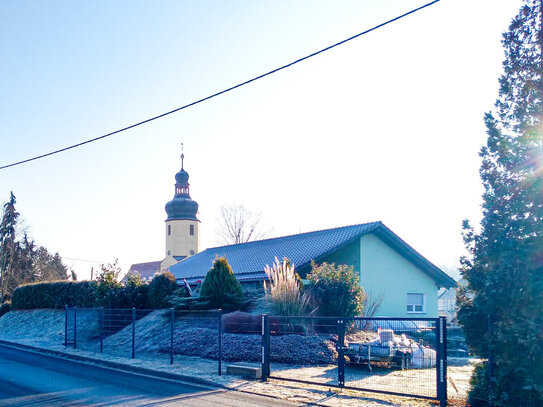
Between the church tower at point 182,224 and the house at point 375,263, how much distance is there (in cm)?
Answer: 4511

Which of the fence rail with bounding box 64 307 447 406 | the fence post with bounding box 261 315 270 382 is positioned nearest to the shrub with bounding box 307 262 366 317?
the fence rail with bounding box 64 307 447 406

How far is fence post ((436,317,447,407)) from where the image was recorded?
30.8 feet

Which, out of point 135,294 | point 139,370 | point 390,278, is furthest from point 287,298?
point 390,278

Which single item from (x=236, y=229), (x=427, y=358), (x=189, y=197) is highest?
(x=189, y=197)

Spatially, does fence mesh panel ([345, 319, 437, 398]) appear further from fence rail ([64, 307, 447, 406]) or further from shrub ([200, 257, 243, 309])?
shrub ([200, 257, 243, 309])

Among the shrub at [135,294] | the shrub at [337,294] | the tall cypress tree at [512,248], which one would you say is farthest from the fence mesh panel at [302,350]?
the shrub at [135,294]

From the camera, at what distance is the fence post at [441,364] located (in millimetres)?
9398

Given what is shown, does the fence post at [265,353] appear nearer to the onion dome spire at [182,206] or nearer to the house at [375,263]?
the house at [375,263]

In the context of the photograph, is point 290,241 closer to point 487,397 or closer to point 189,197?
point 487,397

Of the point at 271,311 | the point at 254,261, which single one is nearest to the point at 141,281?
the point at 254,261

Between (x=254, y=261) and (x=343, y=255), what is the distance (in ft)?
15.4

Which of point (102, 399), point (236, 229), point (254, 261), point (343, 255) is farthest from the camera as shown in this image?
point (236, 229)

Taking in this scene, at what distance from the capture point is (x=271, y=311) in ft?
58.1

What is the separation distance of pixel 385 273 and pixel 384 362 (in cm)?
1476
